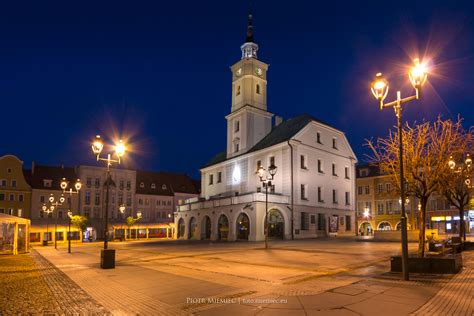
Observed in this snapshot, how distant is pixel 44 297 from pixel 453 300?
415 inches

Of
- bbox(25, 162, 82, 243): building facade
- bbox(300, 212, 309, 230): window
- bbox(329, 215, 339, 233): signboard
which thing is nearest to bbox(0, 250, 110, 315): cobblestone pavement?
bbox(300, 212, 309, 230): window

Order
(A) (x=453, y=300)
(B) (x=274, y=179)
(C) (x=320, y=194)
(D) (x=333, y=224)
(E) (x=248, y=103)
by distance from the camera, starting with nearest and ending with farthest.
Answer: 1. (A) (x=453, y=300)
2. (B) (x=274, y=179)
3. (C) (x=320, y=194)
4. (D) (x=333, y=224)
5. (E) (x=248, y=103)

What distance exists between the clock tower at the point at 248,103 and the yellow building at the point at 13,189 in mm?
39088

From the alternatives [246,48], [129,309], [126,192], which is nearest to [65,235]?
[126,192]

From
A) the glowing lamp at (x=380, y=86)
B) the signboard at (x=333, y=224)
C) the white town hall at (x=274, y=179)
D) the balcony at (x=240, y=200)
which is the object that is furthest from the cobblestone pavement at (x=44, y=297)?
the signboard at (x=333, y=224)

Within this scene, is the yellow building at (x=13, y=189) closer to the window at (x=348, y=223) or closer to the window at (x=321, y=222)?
the window at (x=321, y=222)

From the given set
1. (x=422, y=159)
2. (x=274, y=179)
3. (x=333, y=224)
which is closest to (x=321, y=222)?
(x=333, y=224)

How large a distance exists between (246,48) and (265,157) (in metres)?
17.3

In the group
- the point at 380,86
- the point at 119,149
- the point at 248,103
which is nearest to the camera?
the point at 380,86

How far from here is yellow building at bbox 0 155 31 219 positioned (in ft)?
223

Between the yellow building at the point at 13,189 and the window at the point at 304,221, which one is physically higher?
the yellow building at the point at 13,189

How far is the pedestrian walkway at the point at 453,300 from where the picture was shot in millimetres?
8180

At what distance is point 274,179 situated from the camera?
4862 centimetres

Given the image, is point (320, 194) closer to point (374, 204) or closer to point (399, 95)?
point (374, 204)
